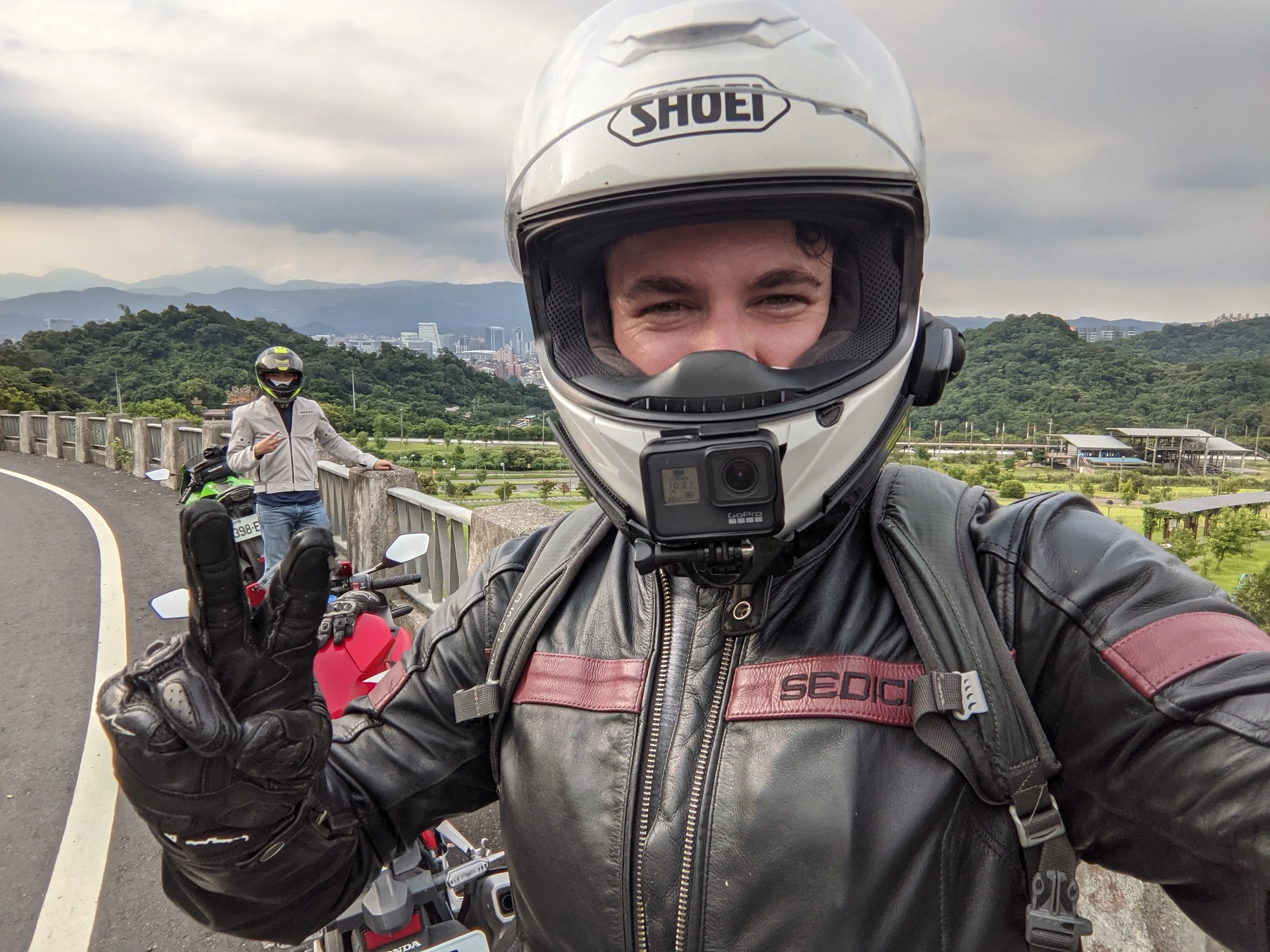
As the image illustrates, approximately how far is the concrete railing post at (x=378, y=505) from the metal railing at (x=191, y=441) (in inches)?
283

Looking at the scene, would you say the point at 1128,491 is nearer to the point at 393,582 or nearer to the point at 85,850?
the point at 393,582

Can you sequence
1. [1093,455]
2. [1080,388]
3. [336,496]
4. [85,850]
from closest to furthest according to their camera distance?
[1093,455] < [85,850] < [1080,388] < [336,496]

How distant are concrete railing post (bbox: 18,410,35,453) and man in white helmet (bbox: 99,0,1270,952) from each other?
2113 centimetres

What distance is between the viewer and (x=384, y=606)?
2799 millimetres

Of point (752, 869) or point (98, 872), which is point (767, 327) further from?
point (98, 872)

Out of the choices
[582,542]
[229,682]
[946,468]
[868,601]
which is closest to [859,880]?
[868,601]

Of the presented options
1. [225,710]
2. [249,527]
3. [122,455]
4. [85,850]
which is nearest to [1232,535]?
[225,710]

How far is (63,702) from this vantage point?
483 centimetres

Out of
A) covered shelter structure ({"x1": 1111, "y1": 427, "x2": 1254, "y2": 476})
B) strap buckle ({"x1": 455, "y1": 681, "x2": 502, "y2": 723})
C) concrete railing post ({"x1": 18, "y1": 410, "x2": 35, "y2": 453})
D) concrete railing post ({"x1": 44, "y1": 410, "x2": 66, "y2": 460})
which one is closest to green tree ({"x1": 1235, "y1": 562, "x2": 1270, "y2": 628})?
covered shelter structure ({"x1": 1111, "y1": 427, "x2": 1254, "y2": 476})

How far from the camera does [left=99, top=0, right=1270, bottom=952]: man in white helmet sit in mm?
875

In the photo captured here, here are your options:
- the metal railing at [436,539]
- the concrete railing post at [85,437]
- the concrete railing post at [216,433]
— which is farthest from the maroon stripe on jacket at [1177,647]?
the concrete railing post at [85,437]

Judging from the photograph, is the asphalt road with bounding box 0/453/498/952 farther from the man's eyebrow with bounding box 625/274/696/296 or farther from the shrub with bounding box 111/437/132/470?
the shrub with bounding box 111/437/132/470

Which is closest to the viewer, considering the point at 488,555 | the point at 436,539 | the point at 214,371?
the point at 488,555

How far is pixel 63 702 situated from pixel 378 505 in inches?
89.3
